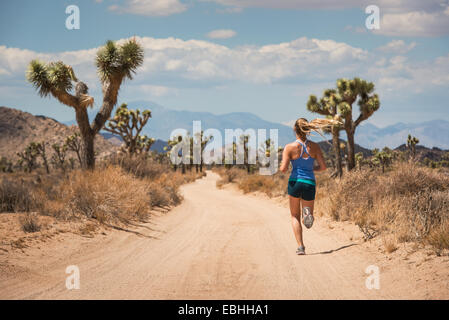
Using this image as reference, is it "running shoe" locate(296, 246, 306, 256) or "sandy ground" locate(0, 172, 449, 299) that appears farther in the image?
"running shoe" locate(296, 246, 306, 256)

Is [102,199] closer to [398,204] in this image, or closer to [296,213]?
[296,213]

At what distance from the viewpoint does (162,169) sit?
20.0 m

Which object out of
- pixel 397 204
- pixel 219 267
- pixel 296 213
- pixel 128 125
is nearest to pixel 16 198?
pixel 219 267

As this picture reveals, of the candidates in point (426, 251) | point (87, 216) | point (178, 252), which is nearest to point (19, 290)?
point (178, 252)

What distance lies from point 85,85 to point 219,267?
13038 millimetres

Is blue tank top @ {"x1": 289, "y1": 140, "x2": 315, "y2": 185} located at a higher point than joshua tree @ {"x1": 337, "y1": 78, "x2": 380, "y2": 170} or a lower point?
lower

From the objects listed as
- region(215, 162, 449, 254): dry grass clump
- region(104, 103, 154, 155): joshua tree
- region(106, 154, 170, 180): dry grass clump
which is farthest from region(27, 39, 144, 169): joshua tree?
region(104, 103, 154, 155): joshua tree

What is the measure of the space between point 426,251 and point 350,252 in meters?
1.35

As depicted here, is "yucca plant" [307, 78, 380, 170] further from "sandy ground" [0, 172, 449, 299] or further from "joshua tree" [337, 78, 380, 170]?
"sandy ground" [0, 172, 449, 299]

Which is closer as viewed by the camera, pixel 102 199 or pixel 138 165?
pixel 102 199

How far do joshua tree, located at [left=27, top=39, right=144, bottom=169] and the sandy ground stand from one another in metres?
7.68

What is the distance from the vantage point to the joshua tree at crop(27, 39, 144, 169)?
53.2ft

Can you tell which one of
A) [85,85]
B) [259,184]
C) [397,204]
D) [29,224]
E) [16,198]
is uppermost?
[85,85]

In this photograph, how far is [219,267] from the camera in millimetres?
6379
